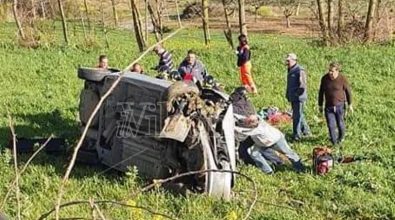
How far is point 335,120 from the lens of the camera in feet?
47.8

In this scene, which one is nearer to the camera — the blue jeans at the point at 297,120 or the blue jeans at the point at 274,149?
the blue jeans at the point at 274,149

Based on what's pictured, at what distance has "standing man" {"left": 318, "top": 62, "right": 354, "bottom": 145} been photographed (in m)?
14.5

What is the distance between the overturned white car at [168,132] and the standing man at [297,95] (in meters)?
3.68

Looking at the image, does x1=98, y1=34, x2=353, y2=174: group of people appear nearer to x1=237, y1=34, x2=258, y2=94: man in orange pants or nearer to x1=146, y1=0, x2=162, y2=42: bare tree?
x1=237, y1=34, x2=258, y2=94: man in orange pants

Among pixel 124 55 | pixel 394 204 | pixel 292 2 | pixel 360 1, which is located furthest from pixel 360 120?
pixel 292 2

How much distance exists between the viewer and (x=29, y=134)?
48.8 feet

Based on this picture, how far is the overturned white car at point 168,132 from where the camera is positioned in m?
10.9

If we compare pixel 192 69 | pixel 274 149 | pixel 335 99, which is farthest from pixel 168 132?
pixel 192 69

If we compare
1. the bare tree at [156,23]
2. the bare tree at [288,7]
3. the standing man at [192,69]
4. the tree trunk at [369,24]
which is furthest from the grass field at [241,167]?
the bare tree at [288,7]

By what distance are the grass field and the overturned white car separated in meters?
0.29

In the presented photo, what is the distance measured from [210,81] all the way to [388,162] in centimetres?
357

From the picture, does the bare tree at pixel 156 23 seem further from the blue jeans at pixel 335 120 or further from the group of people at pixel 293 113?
the blue jeans at pixel 335 120

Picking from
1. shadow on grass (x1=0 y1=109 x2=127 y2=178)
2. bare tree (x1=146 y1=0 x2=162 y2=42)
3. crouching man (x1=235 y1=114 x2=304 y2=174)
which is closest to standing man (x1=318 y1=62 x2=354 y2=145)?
crouching man (x1=235 y1=114 x2=304 y2=174)

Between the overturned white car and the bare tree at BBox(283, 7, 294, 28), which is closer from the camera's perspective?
the overturned white car
